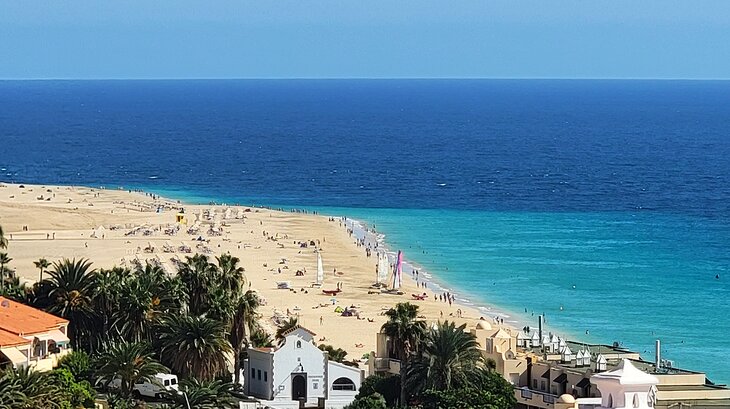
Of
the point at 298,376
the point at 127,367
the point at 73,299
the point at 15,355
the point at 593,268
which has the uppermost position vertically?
the point at 593,268

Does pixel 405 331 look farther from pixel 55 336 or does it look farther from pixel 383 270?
pixel 383 270

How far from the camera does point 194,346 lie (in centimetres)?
5084

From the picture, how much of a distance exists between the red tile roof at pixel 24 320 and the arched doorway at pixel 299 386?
8.09 meters

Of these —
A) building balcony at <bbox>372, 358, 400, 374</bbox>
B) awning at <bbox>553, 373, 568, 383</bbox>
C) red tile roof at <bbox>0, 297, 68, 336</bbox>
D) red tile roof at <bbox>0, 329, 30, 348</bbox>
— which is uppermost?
red tile roof at <bbox>0, 297, 68, 336</bbox>

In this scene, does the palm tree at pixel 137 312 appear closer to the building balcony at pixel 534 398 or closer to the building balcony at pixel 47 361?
the building balcony at pixel 47 361

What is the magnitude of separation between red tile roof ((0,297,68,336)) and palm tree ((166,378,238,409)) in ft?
17.0

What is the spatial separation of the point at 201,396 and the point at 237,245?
64.9 metres

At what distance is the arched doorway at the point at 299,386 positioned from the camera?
54562 millimetres

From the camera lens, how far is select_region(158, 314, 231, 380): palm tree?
50906 millimetres

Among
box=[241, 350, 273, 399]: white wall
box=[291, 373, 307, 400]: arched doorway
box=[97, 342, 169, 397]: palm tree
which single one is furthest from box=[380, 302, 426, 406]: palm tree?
box=[97, 342, 169, 397]: palm tree

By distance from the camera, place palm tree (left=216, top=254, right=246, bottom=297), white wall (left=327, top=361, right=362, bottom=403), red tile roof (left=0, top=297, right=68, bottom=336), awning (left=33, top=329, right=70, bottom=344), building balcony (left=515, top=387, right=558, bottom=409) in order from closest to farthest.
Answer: building balcony (left=515, top=387, right=558, bottom=409), red tile roof (left=0, top=297, right=68, bottom=336), awning (left=33, top=329, right=70, bottom=344), white wall (left=327, top=361, right=362, bottom=403), palm tree (left=216, top=254, right=246, bottom=297)

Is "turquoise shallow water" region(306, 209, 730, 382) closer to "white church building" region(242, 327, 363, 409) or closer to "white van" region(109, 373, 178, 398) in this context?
Answer: "white church building" region(242, 327, 363, 409)

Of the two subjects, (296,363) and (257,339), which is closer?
(296,363)

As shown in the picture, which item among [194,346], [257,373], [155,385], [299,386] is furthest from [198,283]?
[155,385]
